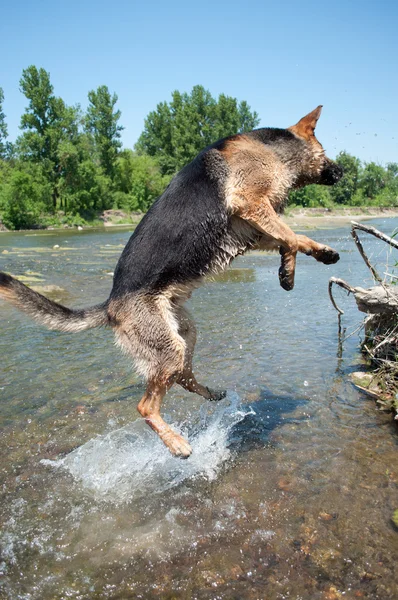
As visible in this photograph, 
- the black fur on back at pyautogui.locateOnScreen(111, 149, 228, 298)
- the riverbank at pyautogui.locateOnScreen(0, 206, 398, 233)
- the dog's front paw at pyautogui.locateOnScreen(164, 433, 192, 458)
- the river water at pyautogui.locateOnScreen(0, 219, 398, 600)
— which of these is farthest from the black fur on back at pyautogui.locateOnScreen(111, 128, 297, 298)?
the riverbank at pyautogui.locateOnScreen(0, 206, 398, 233)

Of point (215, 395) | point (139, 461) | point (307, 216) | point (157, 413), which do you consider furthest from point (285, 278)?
point (307, 216)

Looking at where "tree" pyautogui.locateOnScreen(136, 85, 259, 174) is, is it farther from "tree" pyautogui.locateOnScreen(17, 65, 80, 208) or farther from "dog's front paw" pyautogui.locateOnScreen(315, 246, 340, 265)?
"dog's front paw" pyautogui.locateOnScreen(315, 246, 340, 265)

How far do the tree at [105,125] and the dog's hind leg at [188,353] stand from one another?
6901 centimetres

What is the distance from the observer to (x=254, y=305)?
10930 millimetres

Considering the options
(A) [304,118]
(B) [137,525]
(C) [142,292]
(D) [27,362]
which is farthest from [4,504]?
(A) [304,118]

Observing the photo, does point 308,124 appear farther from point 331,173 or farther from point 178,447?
point 178,447

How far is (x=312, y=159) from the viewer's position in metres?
5.17

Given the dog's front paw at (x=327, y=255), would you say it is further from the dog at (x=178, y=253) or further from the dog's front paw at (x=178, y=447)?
the dog's front paw at (x=178, y=447)

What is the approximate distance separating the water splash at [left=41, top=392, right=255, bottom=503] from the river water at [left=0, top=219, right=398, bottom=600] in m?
0.02

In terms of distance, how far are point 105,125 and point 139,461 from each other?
7161 cm

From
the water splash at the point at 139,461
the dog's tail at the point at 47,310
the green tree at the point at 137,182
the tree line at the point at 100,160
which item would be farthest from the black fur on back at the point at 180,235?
the green tree at the point at 137,182

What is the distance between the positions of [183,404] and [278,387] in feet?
4.46

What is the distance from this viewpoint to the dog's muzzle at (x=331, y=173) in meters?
5.31

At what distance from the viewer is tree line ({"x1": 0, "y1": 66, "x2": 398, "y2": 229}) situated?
55.1 meters
